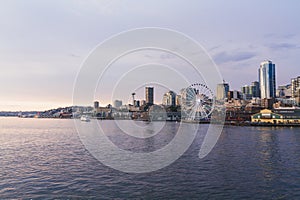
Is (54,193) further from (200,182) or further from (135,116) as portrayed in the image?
(135,116)

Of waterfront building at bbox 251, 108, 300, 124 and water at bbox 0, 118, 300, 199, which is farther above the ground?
waterfront building at bbox 251, 108, 300, 124

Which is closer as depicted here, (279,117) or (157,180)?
(157,180)

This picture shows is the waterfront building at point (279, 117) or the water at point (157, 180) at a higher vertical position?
the waterfront building at point (279, 117)

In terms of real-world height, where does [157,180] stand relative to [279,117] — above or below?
below

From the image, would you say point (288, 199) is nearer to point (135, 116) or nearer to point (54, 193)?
point (54, 193)

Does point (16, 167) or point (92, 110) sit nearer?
point (16, 167)

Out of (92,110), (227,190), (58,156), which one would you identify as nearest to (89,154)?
(58,156)

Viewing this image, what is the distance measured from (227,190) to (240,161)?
641cm

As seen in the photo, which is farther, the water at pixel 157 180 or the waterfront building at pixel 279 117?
the waterfront building at pixel 279 117

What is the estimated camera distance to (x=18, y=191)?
10531 millimetres

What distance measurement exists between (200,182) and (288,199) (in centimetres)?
338

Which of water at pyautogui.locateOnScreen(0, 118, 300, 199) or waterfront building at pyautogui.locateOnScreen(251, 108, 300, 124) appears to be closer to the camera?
water at pyautogui.locateOnScreen(0, 118, 300, 199)

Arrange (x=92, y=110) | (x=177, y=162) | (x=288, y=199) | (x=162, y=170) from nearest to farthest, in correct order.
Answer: (x=288, y=199) → (x=162, y=170) → (x=177, y=162) → (x=92, y=110)

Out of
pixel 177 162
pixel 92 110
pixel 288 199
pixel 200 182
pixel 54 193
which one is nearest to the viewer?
pixel 288 199
